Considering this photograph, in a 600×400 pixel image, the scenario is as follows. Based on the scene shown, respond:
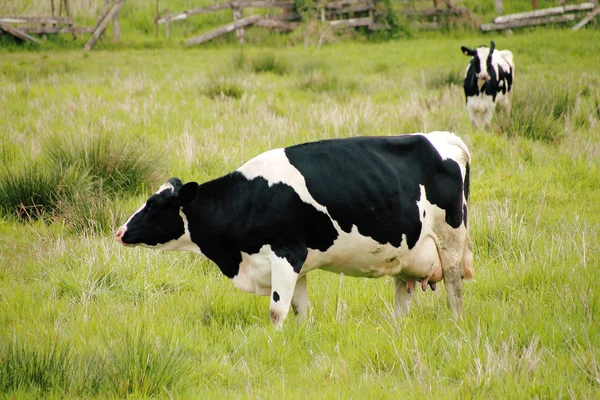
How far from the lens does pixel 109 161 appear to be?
768cm

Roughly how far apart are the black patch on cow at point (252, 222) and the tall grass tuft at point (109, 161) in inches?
127

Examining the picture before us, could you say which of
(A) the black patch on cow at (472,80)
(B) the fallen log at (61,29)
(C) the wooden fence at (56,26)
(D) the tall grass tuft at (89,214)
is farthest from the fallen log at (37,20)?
(D) the tall grass tuft at (89,214)

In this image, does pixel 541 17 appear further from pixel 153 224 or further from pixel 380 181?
pixel 153 224

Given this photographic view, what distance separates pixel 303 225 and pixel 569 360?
5.48ft

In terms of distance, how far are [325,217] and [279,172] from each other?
40 centimetres

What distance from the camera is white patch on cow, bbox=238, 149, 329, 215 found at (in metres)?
4.27

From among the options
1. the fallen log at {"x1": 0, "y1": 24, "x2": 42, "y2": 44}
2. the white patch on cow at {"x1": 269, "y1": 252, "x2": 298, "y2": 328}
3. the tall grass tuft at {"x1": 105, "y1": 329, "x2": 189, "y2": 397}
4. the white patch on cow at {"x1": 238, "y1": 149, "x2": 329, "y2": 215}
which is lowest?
the tall grass tuft at {"x1": 105, "y1": 329, "x2": 189, "y2": 397}

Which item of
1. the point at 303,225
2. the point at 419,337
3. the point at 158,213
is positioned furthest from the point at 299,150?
the point at 419,337

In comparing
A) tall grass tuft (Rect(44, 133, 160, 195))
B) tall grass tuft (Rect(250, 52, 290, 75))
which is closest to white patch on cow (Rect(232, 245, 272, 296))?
tall grass tuft (Rect(44, 133, 160, 195))

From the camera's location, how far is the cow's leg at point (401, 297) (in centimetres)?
482

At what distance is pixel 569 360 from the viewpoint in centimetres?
370

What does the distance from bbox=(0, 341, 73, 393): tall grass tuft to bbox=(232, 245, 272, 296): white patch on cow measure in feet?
3.92

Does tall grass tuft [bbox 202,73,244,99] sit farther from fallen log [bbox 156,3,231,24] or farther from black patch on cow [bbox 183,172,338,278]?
fallen log [bbox 156,3,231,24]

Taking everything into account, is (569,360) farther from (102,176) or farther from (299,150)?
(102,176)
